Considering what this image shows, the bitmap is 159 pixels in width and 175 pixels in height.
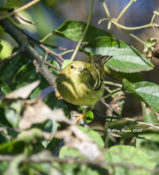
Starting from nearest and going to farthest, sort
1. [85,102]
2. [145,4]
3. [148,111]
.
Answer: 1. [148,111]
2. [85,102]
3. [145,4]

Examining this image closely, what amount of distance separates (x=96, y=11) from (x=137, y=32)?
66cm

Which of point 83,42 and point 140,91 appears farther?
point 83,42

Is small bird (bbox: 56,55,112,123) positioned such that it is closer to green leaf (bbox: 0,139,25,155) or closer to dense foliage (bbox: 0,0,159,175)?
dense foliage (bbox: 0,0,159,175)

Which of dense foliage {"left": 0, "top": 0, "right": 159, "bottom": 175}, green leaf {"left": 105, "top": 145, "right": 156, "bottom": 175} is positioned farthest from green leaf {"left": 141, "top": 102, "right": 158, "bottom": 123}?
green leaf {"left": 105, "top": 145, "right": 156, "bottom": 175}

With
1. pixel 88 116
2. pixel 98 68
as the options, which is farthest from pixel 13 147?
pixel 98 68

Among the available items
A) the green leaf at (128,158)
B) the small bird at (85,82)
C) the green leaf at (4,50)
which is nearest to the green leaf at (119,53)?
the small bird at (85,82)

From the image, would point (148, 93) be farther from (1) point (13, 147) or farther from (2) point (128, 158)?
(1) point (13, 147)

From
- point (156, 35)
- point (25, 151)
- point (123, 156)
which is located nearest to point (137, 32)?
point (156, 35)

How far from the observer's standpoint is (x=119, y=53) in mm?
1448

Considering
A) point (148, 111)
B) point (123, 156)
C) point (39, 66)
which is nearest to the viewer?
point (123, 156)

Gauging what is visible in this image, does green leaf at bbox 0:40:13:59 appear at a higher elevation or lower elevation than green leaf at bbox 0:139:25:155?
higher

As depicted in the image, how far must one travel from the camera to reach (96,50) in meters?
1.47

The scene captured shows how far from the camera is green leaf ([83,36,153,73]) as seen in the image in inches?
54.5

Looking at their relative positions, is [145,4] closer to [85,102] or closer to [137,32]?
[137,32]
